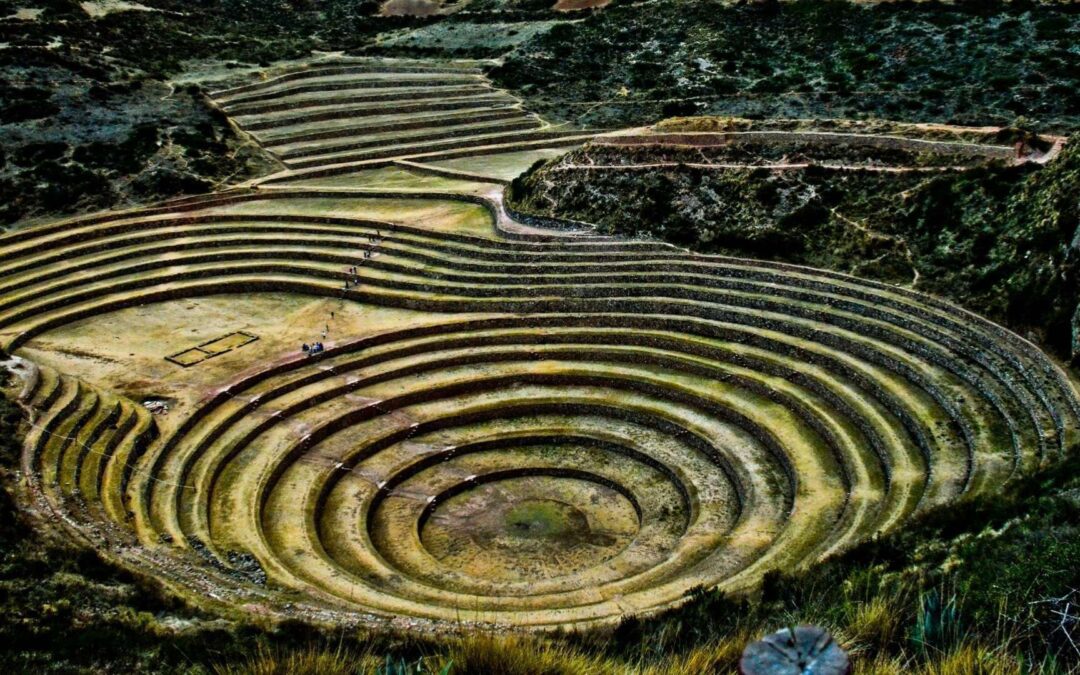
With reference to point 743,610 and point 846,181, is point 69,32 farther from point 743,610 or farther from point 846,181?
point 743,610

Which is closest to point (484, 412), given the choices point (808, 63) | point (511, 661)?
point (511, 661)

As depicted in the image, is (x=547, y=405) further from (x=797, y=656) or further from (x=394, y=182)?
(x=394, y=182)

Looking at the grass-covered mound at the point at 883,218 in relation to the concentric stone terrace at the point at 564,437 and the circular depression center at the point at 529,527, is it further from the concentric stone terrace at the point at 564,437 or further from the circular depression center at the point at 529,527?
the circular depression center at the point at 529,527

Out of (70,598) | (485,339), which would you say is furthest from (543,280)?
(70,598)

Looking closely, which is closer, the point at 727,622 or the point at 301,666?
the point at 301,666

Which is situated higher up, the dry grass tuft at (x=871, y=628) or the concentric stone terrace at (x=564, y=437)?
the dry grass tuft at (x=871, y=628)

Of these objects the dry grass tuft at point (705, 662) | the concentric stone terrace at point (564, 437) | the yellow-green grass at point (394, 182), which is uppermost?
the yellow-green grass at point (394, 182)

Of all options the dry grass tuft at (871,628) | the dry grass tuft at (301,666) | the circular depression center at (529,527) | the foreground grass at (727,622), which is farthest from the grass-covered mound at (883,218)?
the dry grass tuft at (301,666)
